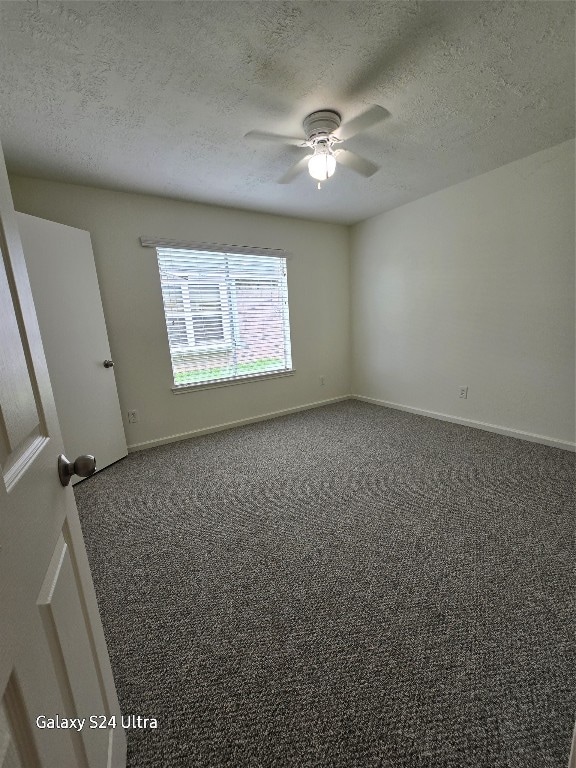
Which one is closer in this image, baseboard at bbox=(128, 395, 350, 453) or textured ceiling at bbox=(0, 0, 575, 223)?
textured ceiling at bbox=(0, 0, 575, 223)

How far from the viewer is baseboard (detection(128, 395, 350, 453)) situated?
3120 mm

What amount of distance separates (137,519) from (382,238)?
12.4 ft

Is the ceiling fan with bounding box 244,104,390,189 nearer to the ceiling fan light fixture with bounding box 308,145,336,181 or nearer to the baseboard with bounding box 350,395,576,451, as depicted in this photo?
the ceiling fan light fixture with bounding box 308,145,336,181

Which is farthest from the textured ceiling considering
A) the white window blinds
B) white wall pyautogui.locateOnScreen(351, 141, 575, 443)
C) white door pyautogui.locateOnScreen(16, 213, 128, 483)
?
the white window blinds

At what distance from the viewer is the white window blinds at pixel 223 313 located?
3.15 meters

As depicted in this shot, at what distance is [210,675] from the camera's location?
109cm

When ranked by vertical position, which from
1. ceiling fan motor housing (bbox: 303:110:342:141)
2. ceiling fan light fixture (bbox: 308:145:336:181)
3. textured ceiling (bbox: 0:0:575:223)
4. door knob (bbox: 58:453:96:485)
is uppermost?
textured ceiling (bbox: 0:0:575:223)

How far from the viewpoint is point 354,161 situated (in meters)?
1.95

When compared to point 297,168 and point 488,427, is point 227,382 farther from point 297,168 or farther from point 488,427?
point 488,427

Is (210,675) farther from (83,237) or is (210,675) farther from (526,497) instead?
(83,237)

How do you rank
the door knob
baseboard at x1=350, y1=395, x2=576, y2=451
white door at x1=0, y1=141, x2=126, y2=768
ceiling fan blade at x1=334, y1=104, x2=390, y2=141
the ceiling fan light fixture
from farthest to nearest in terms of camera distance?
baseboard at x1=350, y1=395, x2=576, y2=451, the ceiling fan light fixture, ceiling fan blade at x1=334, y1=104, x2=390, y2=141, the door knob, white door at x1=0, y1=141, x2=126, y2=768

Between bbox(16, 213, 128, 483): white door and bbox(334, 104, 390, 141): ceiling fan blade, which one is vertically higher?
bbox(334, 104, 390, 141): ceiling fan blade

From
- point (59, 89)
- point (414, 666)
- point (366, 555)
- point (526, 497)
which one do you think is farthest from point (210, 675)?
point (59, 89)

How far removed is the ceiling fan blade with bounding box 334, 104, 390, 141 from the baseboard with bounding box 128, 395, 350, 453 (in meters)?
2.79
